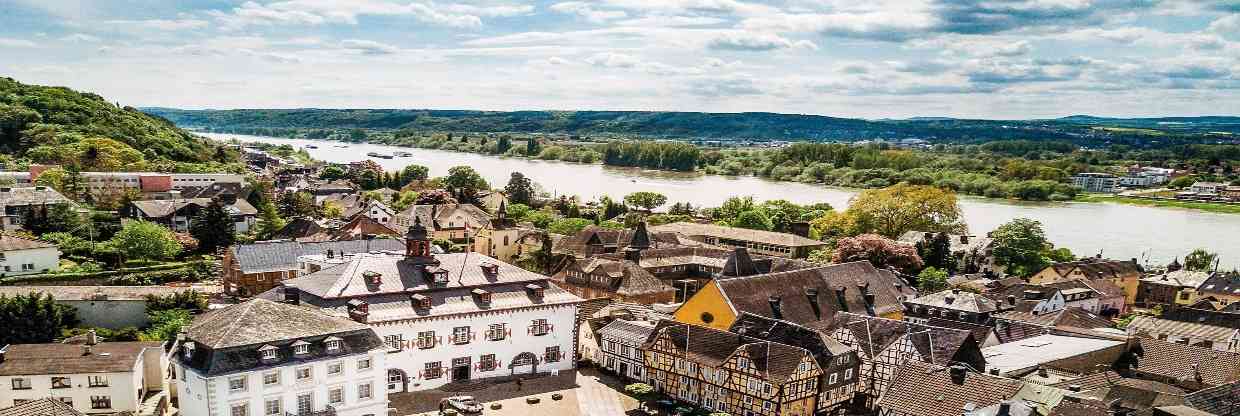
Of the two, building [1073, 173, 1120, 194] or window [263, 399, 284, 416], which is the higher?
window [263, 399, 284, 416]

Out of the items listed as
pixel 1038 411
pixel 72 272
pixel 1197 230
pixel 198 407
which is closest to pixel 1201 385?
pixel 1038 411

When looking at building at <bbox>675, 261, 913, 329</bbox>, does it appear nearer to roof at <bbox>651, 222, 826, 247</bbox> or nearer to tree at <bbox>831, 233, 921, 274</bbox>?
tree at <bbox>831, 233, 921, 274</bbox>

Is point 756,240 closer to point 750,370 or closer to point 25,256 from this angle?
point 750,370

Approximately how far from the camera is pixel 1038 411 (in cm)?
2394

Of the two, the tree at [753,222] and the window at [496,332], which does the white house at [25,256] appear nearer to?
the window at [496,332]

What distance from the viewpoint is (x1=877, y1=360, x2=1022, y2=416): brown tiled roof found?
2558cm

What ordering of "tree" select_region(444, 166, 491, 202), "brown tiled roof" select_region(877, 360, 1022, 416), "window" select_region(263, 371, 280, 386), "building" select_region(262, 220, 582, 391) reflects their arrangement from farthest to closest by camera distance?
"tree" select_region(444, 166, 491, 202)
"building" select_region(262, 220, 582, 391)
"brown tiled roof" select_region(877, 360, 1022, 416)
"window" select_region(263, 371, 280, 386)

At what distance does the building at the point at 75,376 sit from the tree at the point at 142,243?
71.7 ft

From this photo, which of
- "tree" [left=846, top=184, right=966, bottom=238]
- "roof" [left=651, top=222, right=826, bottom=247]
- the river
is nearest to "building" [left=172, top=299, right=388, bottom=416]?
"roof" [left=651, top=222, right=826, bottom=247]

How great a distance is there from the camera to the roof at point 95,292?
37094 millimetres

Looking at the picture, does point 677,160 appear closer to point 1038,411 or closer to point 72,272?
point 72,272

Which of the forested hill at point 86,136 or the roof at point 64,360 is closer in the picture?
the roof at point 64,360

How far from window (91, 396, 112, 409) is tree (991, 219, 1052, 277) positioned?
59.8 m

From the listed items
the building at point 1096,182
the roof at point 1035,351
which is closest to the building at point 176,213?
the roof at point 1035,351
